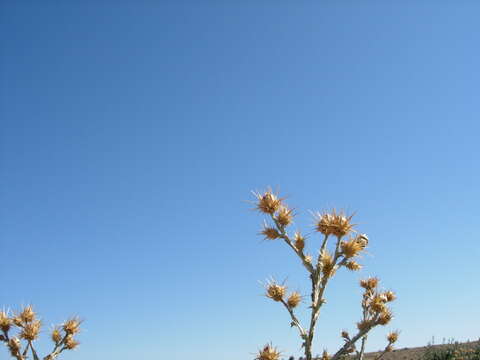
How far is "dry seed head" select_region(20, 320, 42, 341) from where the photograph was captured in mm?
8461

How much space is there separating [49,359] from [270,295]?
5.78 metres

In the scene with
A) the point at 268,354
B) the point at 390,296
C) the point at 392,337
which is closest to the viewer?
the point at 268,354

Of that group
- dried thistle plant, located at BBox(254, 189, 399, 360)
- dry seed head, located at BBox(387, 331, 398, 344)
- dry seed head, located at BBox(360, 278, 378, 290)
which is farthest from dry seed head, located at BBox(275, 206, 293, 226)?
dry seed head, located at BBox(387, 331, 398, 344)

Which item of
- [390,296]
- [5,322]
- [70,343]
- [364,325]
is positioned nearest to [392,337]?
[390,296]

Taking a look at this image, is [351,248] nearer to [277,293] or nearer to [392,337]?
[277,293]

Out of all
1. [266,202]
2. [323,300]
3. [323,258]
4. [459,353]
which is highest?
[266,202]

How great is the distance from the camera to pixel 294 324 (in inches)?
217

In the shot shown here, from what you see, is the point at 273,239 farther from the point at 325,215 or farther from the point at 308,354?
the point at 308,354

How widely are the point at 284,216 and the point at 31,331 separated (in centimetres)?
634

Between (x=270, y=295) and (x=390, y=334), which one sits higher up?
(x=270, y=295)

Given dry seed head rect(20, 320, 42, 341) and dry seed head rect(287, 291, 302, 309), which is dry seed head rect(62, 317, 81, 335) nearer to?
dry seed head rect(20, 320, 42, 341)

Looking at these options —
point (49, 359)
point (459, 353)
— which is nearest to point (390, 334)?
point (49, 359)

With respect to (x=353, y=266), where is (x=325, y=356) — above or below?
below

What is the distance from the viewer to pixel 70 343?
9.16m
